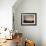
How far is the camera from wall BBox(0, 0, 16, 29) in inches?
186

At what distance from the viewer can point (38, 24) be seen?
5.72 metres

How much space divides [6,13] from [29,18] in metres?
1.32

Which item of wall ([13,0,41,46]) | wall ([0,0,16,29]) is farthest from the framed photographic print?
wall ([0,0,16,29])

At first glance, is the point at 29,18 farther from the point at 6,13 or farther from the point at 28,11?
the point at 6,13

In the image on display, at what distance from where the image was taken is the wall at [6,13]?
4.73 m

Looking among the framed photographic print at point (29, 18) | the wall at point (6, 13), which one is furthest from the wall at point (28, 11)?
the wall at point (6, 13)

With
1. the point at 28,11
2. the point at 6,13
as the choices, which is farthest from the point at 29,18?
the point at 6,13

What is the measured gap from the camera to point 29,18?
5680mm

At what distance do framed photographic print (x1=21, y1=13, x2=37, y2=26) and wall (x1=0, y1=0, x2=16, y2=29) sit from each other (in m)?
1.03

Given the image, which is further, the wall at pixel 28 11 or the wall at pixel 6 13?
the wall at pixel 28 11

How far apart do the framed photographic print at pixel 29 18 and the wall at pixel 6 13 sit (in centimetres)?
103

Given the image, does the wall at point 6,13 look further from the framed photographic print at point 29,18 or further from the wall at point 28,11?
the framed photographic print at point 29,18

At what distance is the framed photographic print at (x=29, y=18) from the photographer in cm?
567

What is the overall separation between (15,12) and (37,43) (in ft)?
5.83
